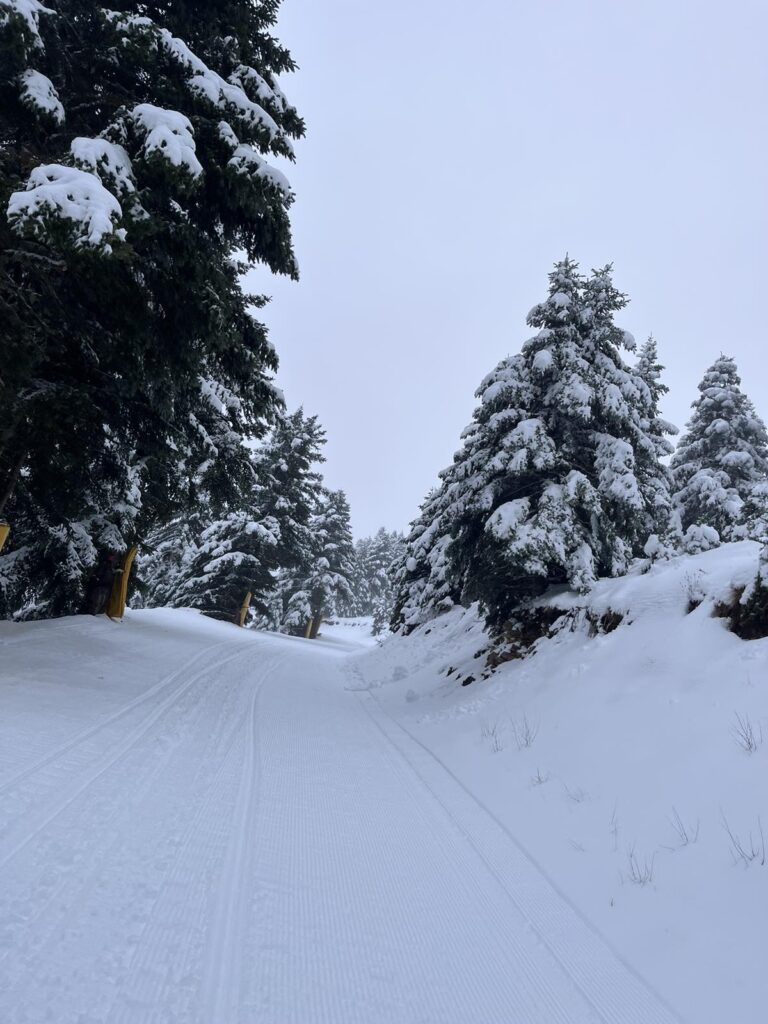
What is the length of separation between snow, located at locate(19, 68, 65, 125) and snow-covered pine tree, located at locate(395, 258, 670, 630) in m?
7.90

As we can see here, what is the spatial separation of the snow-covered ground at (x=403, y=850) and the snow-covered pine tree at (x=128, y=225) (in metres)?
3.75

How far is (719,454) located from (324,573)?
84.3 feet

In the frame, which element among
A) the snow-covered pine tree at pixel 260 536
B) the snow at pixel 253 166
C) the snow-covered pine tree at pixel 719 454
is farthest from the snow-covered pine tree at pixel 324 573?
the snow at pixel 253 166

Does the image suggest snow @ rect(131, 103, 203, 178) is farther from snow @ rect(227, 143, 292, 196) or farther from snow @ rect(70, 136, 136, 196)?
snow @ rect(227, 143, 292, 196)

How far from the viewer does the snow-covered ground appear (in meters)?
2.57

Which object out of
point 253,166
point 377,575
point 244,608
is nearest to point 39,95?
point 253,166

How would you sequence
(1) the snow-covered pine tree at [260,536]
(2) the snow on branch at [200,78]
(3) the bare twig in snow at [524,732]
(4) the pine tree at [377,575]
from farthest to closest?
(4) the pine tree at [377,575]
(1) the snow-covered pine tree at [260,536]
(3) the bare twig in snow at [524,732]
(2) the snow on branch at [200,78]

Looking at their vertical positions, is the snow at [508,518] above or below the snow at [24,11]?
below

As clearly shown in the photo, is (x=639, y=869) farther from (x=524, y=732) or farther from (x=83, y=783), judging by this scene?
(x=83, y=783)

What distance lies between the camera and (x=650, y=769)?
506 cm

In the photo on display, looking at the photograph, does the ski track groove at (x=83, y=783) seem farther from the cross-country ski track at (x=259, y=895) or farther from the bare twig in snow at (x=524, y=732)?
the bare twig in snow at (x=524, y=732)

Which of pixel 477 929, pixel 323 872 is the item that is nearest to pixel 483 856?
pixel 477 929

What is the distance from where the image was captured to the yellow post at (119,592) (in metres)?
15.6

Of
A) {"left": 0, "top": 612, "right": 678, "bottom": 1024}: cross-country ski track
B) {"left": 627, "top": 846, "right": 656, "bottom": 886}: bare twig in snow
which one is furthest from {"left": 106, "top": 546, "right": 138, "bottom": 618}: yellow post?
{"left": 627, "top": 846, "right": 656, "bottom": 886}: bare twig in snow
